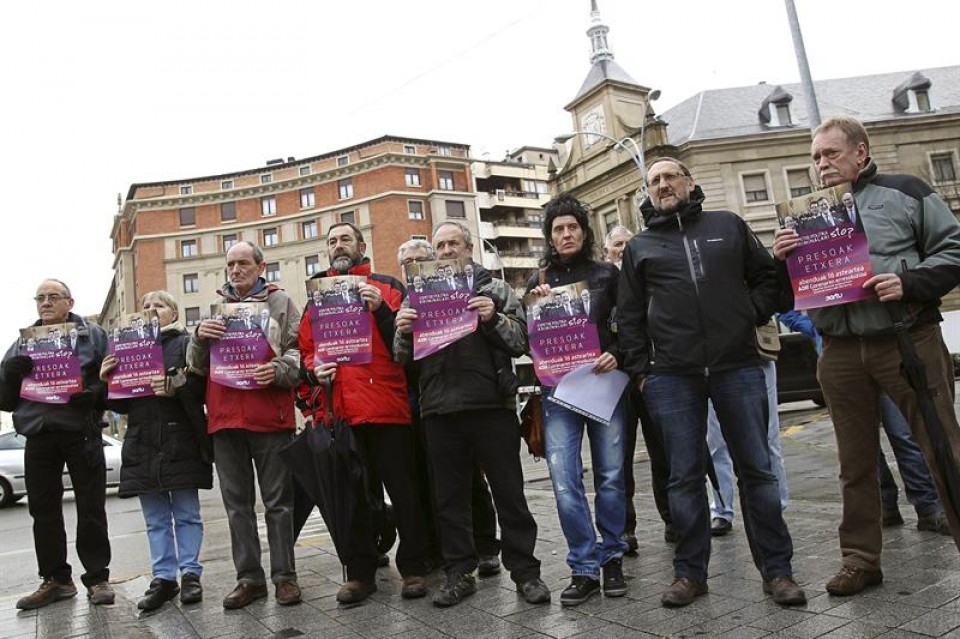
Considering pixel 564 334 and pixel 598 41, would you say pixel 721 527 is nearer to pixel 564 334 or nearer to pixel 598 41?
pixel 564 334

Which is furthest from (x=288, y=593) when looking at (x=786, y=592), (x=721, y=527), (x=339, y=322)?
(x=721, y=527)

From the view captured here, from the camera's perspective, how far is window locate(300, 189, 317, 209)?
197ft

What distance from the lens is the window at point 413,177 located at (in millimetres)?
59812

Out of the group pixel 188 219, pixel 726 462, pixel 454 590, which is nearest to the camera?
pixel 454 590

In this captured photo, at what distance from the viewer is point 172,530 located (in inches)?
202

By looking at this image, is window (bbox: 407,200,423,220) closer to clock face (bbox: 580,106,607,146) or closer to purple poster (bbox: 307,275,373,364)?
clock face (bbox: 580,106,607,146)

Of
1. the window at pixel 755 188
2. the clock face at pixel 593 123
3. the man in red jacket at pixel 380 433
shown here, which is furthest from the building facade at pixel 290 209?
the man in red jacket at pixel 380 433

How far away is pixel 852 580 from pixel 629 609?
110cm

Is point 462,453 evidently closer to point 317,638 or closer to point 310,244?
point 317,638

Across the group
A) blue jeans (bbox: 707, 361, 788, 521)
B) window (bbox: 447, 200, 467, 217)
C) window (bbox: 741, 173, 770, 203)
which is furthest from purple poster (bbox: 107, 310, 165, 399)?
window (bbox: 447, 200, 467, 217)

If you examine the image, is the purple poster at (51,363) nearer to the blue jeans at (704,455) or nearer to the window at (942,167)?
the blue jeans at (704,455)

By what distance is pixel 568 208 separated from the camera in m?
4.62

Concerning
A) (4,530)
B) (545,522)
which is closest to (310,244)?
(4,530)

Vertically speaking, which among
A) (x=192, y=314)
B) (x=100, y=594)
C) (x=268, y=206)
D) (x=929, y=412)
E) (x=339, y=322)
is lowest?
(x=100, y=594)
